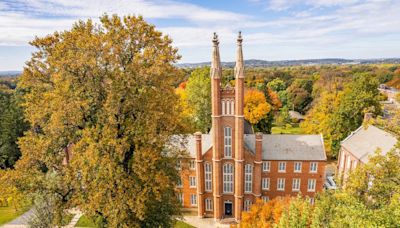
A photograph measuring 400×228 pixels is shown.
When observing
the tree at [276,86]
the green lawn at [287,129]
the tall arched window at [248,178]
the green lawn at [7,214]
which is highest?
the tree at [276,86]

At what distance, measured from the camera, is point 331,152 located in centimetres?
4338

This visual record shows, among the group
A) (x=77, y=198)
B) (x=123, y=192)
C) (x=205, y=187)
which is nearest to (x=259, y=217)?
(x=205, y=187)

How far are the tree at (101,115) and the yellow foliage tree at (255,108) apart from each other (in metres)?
34.5

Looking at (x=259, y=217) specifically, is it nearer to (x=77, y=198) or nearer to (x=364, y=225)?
(x=364, y=225)

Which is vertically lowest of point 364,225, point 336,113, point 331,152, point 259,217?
point 331,152

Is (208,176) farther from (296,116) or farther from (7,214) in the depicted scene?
(296,116)

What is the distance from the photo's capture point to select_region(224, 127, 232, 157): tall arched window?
1059 inches

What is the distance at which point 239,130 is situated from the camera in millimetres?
25938

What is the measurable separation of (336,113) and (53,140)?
3973 cm

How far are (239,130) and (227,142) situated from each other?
221cm

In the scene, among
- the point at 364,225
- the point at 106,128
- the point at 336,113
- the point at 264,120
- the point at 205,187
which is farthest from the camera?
the point at 264,120

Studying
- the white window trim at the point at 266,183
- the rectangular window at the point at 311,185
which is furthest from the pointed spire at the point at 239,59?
the rectangular window at the point at 311,185

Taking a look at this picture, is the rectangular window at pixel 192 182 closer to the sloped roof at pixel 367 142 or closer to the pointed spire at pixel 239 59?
the pointed spire at pixel 239 59

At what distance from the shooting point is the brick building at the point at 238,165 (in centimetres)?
2630
